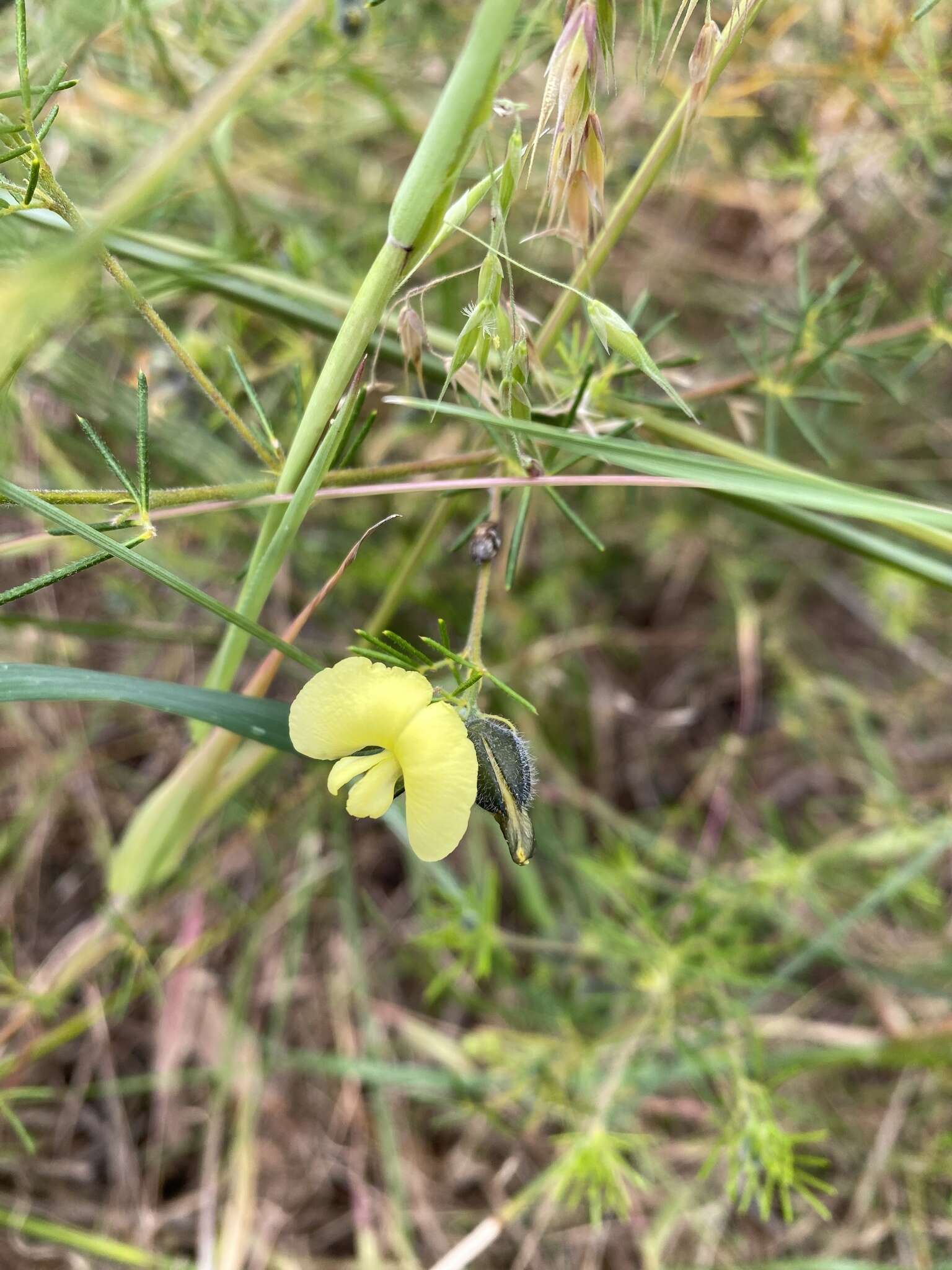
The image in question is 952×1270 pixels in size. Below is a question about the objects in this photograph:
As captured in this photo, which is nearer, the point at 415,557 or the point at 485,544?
the point at 485,544

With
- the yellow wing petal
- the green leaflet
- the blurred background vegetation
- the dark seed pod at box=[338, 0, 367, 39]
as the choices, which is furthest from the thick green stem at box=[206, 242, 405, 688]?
the dark seed pod at box=[338, 0, 367, 39]

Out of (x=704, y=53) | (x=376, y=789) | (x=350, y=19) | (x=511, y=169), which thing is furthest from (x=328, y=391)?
(x=350, y=19)

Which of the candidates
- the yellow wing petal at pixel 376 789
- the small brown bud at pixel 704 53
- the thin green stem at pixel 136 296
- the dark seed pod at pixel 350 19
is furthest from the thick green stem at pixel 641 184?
the dark seed pod at pixel 350 19

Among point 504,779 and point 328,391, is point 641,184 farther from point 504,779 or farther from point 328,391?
point 504,779

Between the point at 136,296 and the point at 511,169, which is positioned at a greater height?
the point at 511,169

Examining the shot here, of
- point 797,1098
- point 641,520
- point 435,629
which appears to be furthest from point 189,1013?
point 641,520

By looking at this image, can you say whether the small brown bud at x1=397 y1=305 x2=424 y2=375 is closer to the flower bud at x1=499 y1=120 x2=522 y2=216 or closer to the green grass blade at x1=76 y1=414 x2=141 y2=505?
the flower bud at x1=499 y1=120 x2=522 y2=216
